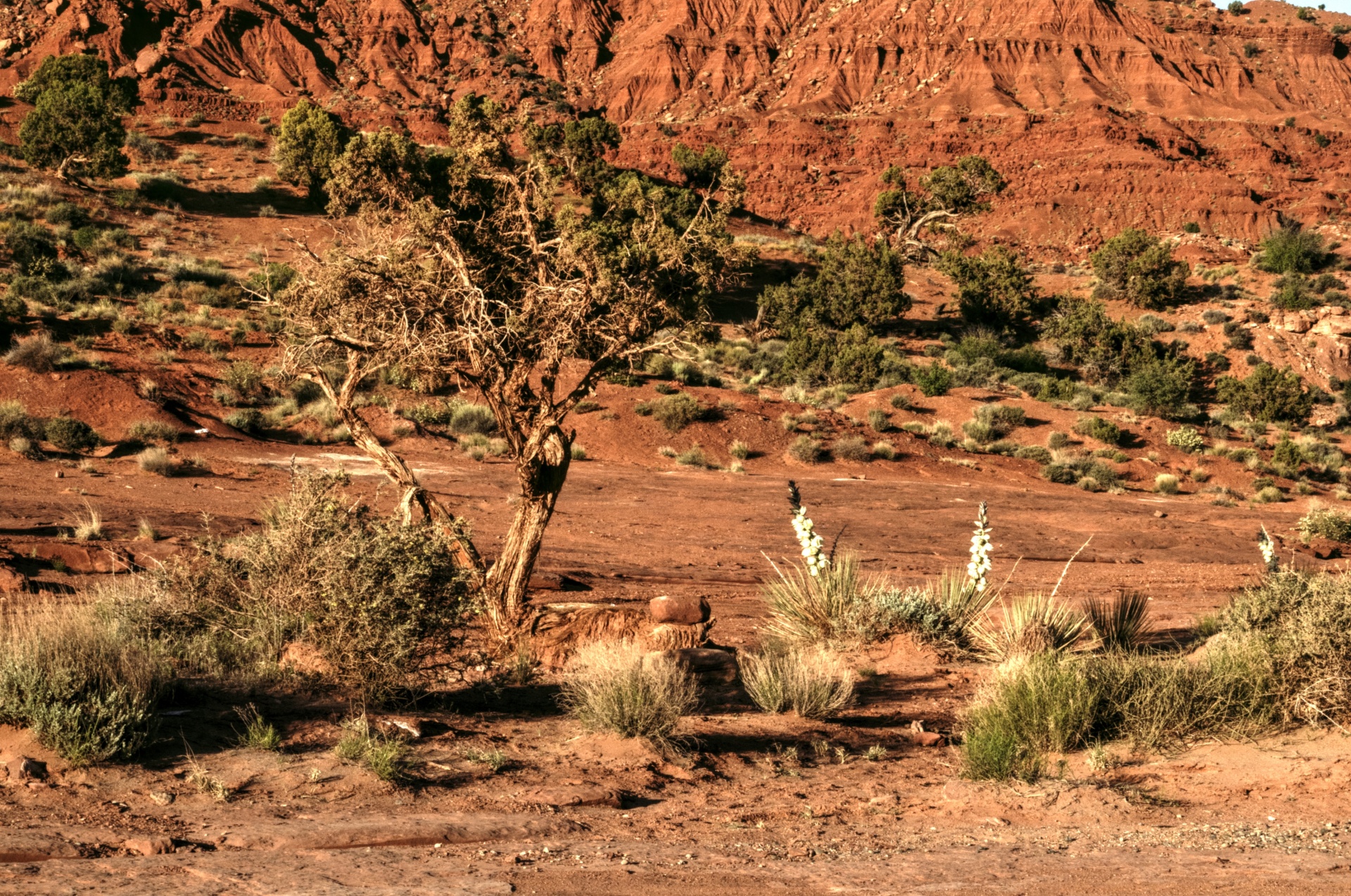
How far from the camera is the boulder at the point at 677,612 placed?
10.9 m

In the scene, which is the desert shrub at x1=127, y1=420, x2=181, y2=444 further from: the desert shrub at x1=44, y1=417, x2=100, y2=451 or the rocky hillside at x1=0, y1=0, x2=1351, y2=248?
the rocky hillside at x1=0, y1=0, x2=1351, y2=248

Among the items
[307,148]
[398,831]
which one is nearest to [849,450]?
[398,831]

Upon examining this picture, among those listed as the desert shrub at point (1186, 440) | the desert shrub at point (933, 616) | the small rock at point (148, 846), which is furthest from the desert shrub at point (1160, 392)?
the small rock at point (148, 846)

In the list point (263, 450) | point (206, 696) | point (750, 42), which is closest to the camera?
point (206, 696)

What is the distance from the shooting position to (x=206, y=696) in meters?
7.71

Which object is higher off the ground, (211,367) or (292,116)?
(292,116)

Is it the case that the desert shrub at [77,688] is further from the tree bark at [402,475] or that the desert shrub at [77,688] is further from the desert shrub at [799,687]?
the desert shrub at [799,687]

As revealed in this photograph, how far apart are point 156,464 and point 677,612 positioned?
11799mm

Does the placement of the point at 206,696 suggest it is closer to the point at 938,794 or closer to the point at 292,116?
the point at 938,794

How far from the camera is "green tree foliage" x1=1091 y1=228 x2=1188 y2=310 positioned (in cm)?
4962

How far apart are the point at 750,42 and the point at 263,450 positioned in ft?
230

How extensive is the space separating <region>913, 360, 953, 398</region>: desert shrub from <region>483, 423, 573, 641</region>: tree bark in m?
24.9

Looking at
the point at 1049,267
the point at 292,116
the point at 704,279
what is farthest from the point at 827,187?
the point at 704,279

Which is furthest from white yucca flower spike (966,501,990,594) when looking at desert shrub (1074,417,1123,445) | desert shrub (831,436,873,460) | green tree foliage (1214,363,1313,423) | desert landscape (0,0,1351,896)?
green tree foliage (1214,363,1313,423)
